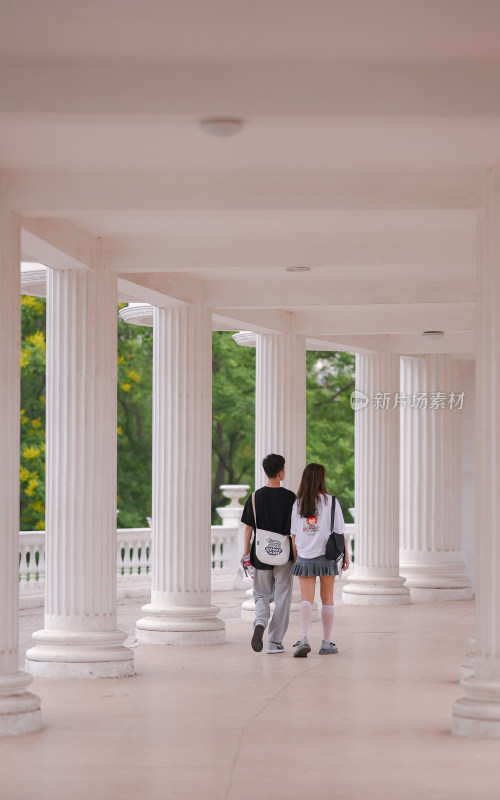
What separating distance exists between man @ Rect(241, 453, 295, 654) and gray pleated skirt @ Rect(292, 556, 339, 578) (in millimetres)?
394

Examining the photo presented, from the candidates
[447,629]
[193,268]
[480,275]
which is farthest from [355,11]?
[447,629]

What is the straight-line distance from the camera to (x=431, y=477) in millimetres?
24297

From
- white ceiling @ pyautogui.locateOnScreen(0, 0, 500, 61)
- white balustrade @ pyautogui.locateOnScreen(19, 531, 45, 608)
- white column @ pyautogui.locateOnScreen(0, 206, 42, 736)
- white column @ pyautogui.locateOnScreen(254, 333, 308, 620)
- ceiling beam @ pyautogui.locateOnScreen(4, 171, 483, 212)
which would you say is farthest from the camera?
white balustrade @ pyautogui.locateOnScreen(19, 531, 45, 608)

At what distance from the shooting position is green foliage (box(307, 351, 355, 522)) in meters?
41.8

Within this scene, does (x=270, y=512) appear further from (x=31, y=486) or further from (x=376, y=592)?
(x=31, y=486)

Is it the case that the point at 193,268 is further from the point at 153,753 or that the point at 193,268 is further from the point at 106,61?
the point at 153,753

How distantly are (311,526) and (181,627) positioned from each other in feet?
8.64

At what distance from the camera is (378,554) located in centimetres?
2269

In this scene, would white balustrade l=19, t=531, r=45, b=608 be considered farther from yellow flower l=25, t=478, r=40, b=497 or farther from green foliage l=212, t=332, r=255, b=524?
green foliage l=212, t=332, r=255, b=524

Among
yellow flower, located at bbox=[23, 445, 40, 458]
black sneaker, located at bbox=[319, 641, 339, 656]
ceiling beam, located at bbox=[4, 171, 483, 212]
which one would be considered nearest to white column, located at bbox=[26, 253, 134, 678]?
black sneaker, located at bbox=[319, 641, 339, 656]

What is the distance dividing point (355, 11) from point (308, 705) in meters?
6.14

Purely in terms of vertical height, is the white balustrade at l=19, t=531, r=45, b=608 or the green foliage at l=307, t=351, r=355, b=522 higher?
the green foliage at l=307, t=351, r=355, b=522

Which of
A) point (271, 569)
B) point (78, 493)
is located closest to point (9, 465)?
point (78, 493)

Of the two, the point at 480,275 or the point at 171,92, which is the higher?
the point at 171,92
